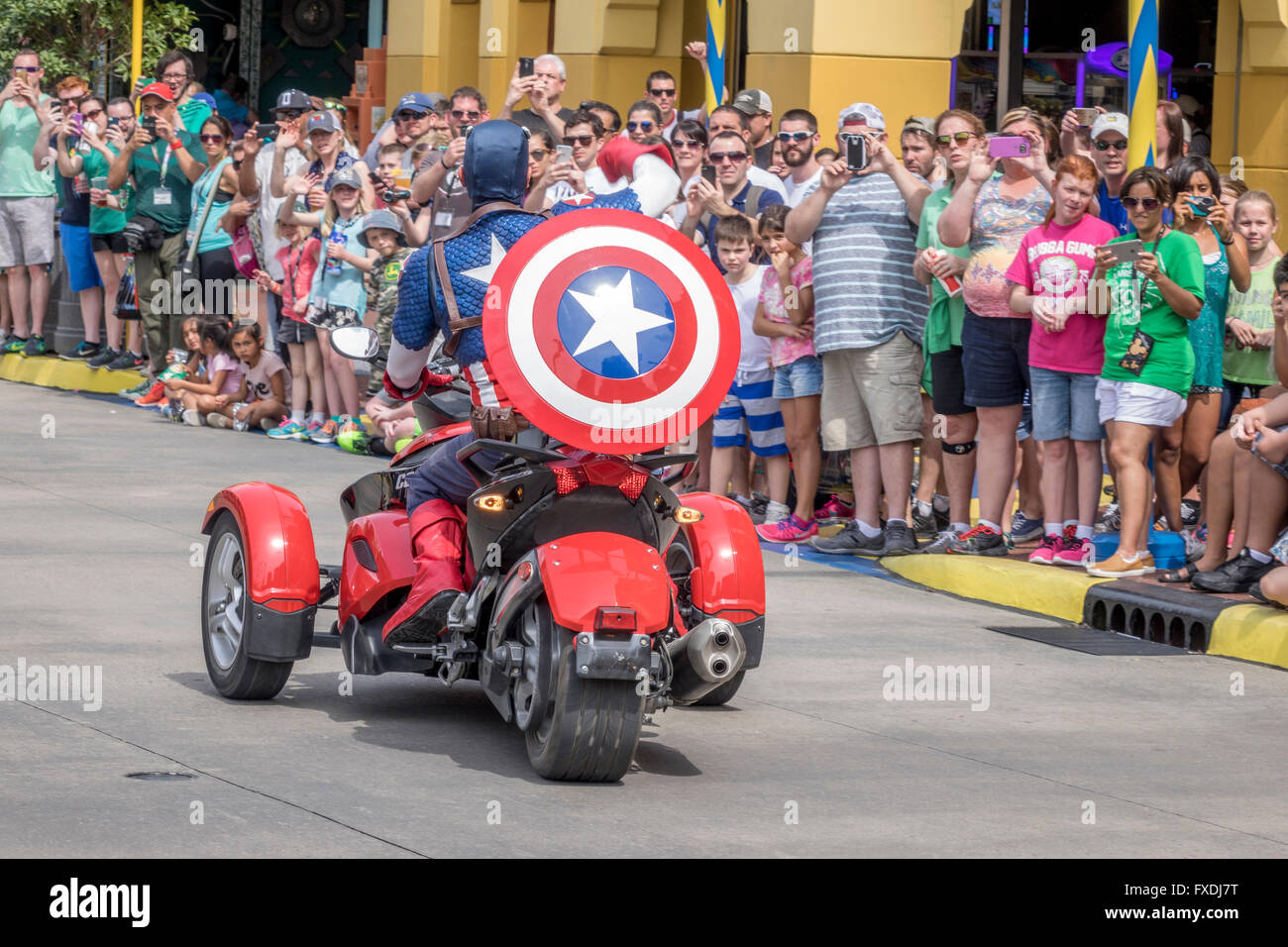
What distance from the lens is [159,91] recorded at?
17.0 metres

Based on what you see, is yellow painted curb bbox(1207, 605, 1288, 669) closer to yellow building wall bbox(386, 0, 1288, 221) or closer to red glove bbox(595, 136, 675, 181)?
red glove bbox(595, 136, 675, 181)

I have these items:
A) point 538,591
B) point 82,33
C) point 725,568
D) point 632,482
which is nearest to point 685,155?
point 725,568

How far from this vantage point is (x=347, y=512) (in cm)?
770

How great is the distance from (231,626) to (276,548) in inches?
15.5

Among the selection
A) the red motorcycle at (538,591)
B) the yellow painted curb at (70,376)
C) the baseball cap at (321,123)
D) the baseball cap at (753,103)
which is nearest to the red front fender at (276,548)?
the red motorcycle at (538,591)

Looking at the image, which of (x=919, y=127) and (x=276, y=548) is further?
(x=919, y=127)

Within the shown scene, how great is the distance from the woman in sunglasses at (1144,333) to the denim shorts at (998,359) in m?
0.71

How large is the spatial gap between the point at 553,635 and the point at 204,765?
44.6 inches

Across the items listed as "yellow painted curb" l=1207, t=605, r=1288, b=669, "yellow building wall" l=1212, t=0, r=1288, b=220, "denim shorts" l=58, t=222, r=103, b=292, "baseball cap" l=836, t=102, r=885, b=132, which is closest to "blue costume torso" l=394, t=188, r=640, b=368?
"yellow painted curb" l=1207, t=605, r=1288, b=669

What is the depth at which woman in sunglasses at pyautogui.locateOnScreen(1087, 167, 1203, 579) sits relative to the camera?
9508mm

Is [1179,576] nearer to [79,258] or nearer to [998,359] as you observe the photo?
[998,359]

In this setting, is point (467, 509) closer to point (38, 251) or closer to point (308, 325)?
point (308, 325)

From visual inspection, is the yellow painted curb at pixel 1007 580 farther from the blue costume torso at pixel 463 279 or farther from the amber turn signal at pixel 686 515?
the blue costume torso at pixel 463 279

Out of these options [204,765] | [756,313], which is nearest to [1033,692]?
[204,765]
